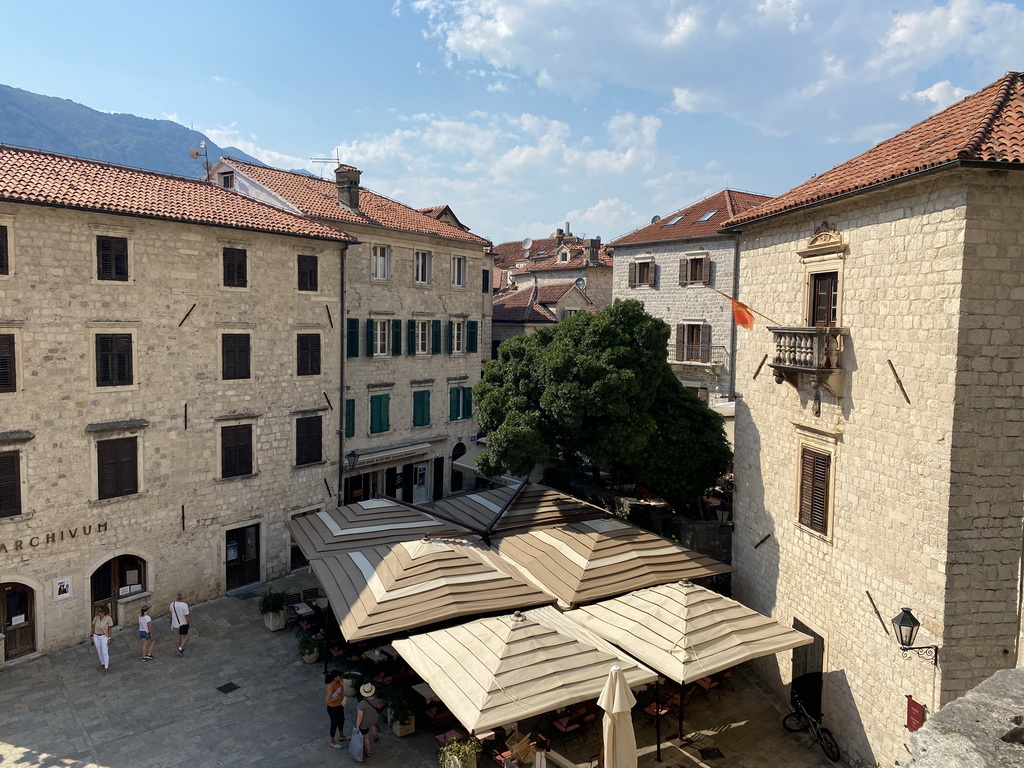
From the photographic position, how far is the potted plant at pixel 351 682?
1416 cm

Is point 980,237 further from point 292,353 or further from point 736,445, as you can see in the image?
point 292,353

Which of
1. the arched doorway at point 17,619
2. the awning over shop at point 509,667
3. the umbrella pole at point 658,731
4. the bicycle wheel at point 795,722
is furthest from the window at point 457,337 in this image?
the bicycle wheel at point 795,722

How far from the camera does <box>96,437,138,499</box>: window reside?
17.4 metres

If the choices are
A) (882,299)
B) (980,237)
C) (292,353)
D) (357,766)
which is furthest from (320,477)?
(980,237)

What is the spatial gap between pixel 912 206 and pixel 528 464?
11.6m

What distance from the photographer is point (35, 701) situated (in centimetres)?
1439

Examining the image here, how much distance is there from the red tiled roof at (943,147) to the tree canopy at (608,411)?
17.7 ft

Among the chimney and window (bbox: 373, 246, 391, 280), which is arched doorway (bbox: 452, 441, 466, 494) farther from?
the chimney

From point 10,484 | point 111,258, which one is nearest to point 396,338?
point 111,258

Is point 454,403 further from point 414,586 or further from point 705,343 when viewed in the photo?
point 414,586

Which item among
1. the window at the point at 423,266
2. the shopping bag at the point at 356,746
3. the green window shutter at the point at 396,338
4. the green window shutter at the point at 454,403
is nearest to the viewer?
the shopping bag at the point at 356,746

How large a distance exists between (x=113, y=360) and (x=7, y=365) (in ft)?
7.43

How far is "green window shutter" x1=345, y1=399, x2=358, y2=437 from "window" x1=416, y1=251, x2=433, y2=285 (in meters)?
5.75

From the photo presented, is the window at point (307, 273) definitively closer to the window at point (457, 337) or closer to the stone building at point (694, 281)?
the window at point (457, 337)
